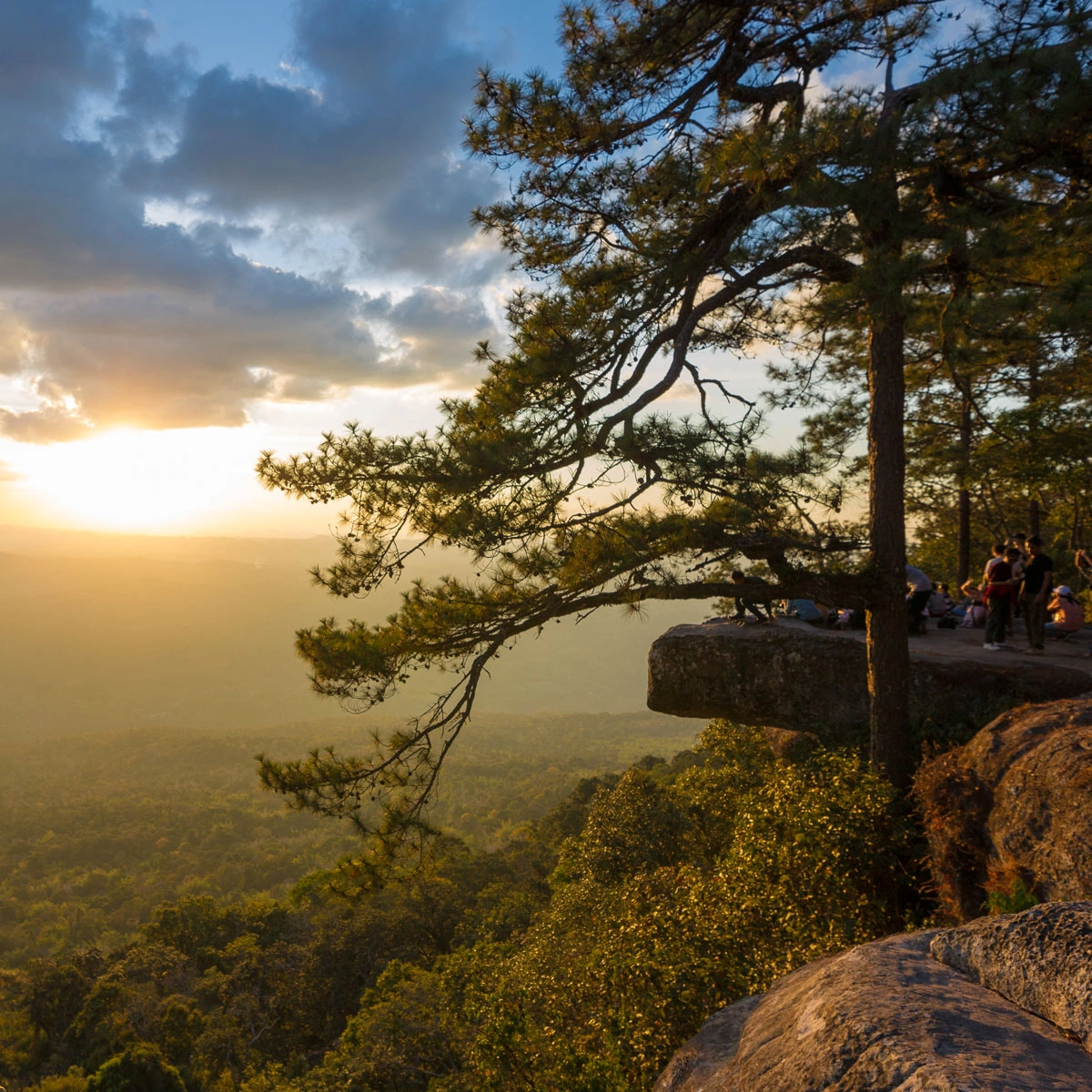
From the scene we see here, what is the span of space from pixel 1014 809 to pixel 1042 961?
13.3 feet

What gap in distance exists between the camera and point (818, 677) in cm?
1069

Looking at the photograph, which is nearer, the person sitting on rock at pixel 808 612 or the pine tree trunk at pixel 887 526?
the pine tree trunk at pixel 887 526

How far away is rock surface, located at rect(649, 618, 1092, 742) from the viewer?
30.1 ft

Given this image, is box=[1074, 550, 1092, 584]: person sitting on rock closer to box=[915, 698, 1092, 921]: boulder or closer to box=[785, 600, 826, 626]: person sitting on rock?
box=[785, 600, 826, 626]: person sitting on rock

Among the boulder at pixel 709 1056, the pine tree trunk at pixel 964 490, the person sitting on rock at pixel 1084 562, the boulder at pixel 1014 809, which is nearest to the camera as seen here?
the boulder at pixel 709 1056

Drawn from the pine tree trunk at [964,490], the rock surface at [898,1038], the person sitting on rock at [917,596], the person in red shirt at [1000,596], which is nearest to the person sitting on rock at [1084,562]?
the person in red shirt at [1000,596]

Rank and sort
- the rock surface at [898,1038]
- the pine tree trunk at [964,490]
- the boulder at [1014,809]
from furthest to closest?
the pine tree trunk at [964,490] → the boulder at [1014,809] → the rock surface at [898,1038]

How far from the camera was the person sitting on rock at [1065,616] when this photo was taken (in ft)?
34.8

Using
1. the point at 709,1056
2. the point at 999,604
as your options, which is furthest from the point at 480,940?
the point at 709,1056

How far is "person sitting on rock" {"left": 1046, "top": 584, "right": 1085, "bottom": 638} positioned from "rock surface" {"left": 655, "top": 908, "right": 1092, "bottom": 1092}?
885 centimetres

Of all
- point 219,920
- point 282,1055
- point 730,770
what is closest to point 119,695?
point 219,920

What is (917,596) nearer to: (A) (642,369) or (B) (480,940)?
(A) (642,369)

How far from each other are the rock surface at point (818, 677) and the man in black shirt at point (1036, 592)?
16.9 inches

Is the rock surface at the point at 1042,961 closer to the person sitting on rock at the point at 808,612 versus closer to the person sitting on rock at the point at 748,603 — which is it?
the person sitting on rock at the point at 748,603
